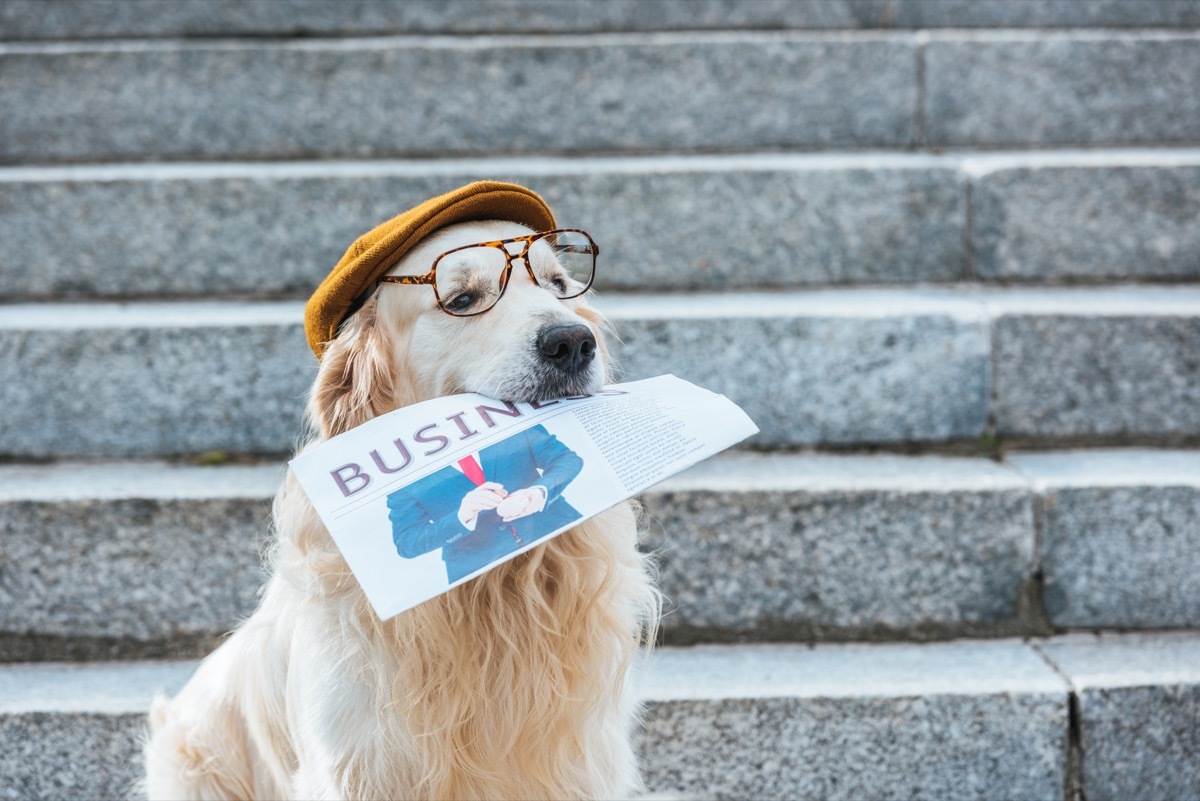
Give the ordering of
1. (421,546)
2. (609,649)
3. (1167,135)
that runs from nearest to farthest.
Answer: (421,546) → (609,649) → (1167,135)

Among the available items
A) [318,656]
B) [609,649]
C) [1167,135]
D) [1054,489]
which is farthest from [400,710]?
[1167,135]

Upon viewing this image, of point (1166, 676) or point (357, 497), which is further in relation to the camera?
point (1166, 676)

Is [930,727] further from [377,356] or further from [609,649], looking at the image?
[377,356]

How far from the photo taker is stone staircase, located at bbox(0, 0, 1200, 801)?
2031mm

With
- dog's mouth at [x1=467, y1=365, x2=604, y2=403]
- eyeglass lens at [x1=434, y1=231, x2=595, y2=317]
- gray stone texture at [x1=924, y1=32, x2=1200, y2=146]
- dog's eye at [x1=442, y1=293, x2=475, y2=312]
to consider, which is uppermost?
gray stone texture at [x1=924, y1=32, x2=1200, y2=146]

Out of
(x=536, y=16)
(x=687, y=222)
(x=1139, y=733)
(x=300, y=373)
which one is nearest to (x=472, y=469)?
(x=300, y=373)

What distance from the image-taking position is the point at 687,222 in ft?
9.57

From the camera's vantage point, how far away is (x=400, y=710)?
160 centimetres

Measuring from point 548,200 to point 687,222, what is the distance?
0.46m

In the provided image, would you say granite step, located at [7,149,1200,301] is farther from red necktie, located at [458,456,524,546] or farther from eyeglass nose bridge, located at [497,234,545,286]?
red necktie, located at [458,456,524,546]

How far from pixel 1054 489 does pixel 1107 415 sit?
46 centimetres

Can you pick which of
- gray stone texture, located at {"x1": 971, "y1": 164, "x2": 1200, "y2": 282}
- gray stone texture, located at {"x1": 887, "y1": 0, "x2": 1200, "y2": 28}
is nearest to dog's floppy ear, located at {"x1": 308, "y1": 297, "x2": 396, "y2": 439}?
gray stone texture, located at {"x1": 971, "y1": 164, "x2": 1200, "y2": 282}

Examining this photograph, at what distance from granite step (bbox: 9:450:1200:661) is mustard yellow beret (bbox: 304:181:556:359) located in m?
0.73

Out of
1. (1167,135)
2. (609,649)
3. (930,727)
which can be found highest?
(1167,135)
